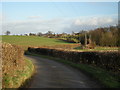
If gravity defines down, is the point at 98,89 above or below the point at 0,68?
below

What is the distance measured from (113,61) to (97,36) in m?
69.4

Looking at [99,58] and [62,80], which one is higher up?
[99,58]

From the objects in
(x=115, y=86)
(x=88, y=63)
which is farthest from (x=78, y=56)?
(x=115, y=86)

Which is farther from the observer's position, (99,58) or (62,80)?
(99,58)

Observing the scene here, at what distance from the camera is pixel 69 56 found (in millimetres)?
27297

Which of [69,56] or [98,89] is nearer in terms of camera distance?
[98,89]

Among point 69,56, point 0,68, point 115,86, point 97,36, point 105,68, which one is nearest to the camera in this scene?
point 0,68

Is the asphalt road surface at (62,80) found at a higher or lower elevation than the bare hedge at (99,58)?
lower

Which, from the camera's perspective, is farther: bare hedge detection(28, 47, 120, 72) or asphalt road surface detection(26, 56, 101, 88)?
bare hedge detection(28, 47, 120, 72)

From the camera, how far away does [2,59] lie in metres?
9.43

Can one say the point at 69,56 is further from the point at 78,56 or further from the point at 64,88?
the point at 64,88

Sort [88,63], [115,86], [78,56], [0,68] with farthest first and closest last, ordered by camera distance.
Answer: [78,56] → [88,63] → [115,86] → [0,68]

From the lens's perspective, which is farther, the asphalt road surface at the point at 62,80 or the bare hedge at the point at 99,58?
the bare hedge at the point at 99,58

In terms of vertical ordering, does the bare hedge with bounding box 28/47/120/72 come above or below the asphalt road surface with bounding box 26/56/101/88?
above
